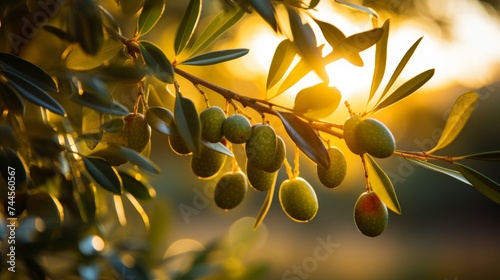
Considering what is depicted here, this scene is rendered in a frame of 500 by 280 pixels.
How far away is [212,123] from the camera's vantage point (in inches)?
24.2

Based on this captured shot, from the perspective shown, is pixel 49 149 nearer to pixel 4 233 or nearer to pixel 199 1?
pixel 4 233

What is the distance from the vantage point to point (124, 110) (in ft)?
1.82

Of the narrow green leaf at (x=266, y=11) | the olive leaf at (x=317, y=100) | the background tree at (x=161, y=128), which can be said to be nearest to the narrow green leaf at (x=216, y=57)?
the background tree at (x=161, y=128)

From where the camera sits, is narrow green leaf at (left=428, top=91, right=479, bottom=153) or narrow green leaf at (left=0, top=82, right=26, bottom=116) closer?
narrow green leaf at (left=0, top=82, right=26, bottom=116)

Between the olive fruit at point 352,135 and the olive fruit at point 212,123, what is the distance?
0.13 m

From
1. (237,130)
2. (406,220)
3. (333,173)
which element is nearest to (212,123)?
(237,130)

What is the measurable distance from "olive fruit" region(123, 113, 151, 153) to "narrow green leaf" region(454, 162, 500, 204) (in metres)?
0.33

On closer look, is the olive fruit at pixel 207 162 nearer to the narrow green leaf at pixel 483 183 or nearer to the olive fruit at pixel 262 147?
the olive fruit at pixel 262 147

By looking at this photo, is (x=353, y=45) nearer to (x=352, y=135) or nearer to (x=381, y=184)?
(x=352, y=135)

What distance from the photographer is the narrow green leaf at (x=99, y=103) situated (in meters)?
0.55

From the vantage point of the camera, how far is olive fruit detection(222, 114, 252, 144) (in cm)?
A: 60

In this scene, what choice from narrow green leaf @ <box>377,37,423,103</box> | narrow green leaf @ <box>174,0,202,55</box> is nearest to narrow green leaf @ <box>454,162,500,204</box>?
narrow green leaf @ <box>377,37,423,103</box>

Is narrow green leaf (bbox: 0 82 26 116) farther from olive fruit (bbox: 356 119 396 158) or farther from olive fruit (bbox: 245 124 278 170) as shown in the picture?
olive fruit (bbox: 356 119 396 158)

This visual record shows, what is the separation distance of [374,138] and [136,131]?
26cm
